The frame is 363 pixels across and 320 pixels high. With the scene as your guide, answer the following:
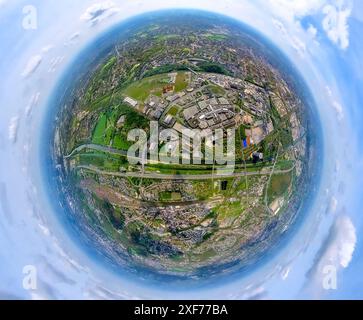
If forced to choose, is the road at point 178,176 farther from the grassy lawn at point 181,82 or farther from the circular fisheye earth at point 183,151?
the grassy lawn at point 181,82

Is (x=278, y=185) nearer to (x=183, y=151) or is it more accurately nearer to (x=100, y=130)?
(x=183, y=151)

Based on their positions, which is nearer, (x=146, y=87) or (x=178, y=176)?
(x=178, y=176)

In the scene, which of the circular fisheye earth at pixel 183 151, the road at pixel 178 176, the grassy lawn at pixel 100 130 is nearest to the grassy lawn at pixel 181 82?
the circular fisheye earth at pixel 183 151

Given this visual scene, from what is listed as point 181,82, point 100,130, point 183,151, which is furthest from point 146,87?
point 183,151

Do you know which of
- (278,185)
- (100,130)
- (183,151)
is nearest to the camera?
(183,151)

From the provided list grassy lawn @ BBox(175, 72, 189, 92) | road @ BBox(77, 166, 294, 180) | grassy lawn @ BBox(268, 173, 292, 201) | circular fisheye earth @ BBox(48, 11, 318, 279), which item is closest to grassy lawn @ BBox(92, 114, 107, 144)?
circular fisheye earth @ BBox(48, 11, 318, 279)

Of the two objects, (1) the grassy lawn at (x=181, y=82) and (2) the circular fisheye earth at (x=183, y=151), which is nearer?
(2) the circular fisheye earth at (x=183, y=151)

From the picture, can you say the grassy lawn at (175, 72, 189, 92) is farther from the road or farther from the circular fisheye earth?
the road

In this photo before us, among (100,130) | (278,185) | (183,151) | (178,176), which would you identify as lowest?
(278,185)

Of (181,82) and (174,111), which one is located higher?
(181,82)

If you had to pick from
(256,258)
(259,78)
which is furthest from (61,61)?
(256,258)
